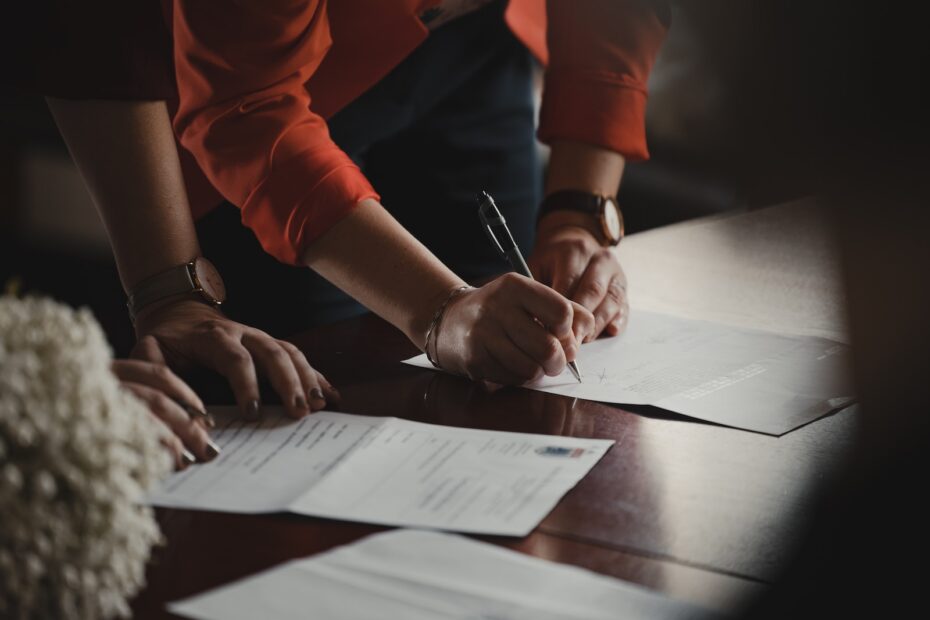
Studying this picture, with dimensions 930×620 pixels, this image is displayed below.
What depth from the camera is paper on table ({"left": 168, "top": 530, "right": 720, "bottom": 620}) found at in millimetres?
632

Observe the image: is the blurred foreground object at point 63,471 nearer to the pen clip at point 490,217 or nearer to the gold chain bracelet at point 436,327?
the gold chain bracelet at point 436,327

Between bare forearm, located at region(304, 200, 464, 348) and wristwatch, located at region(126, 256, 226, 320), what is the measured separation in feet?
0.39

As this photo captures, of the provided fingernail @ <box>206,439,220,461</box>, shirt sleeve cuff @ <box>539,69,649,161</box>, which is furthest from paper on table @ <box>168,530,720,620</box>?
shirt sleeve cuff @ <box>539,69,649,161</box>

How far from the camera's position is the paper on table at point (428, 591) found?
63 cm

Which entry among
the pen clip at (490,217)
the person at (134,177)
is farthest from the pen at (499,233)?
the person at (134,177)

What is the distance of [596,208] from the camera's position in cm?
144

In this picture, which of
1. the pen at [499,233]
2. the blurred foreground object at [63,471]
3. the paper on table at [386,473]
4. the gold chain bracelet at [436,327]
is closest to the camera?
the blurred foreground object at [63,471]

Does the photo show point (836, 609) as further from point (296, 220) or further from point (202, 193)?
point (202, 193)

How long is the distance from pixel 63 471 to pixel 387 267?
0.65 metres


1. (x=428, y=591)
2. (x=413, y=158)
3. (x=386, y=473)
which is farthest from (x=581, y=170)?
(x=428, y=591)

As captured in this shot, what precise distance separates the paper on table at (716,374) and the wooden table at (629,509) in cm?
3

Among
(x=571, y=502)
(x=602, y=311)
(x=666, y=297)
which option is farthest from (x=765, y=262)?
(x=571, y=502)

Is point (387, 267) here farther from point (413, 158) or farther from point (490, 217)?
point (413, 158)

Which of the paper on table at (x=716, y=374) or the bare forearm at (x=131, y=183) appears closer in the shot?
the paper on table at (x=716, y=374)
